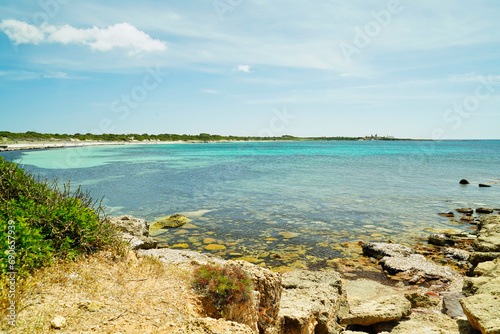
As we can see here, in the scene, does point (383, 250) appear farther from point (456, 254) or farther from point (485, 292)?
point (485, 292)

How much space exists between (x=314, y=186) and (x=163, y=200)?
15.2 meters

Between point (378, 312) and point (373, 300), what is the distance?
4.42 feet

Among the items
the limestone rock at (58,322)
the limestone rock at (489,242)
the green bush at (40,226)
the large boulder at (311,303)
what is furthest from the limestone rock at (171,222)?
the limestone rock at (489,242)

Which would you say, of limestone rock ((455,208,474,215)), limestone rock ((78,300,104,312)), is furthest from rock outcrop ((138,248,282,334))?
limestone rock ((455,208,474,215))

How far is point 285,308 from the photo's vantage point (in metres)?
6.57

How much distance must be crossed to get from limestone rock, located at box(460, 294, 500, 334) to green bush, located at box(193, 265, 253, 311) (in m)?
4.31

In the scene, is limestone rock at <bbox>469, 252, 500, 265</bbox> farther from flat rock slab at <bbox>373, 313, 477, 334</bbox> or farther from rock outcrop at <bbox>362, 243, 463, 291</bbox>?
flat rock slab at <bbox>373, 313, 477, 334</bbox>

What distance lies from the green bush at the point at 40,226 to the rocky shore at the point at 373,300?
1.44 meters

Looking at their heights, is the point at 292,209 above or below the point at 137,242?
below

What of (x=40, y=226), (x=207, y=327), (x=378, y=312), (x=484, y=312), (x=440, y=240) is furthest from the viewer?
(x=440, y=240)

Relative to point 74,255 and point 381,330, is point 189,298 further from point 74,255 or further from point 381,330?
point 381,330

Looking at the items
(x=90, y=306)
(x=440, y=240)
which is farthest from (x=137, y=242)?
(x=440, y=240)

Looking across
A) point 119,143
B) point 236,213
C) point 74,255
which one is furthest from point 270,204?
point 119,143

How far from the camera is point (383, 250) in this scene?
12023 mm
